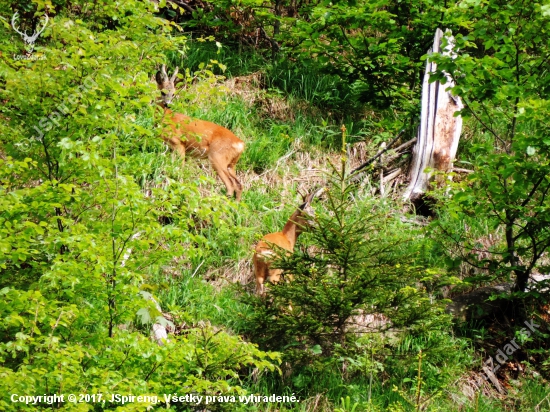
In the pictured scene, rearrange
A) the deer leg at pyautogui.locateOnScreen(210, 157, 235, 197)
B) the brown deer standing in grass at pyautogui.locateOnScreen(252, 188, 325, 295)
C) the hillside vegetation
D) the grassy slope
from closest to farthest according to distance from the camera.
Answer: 1. the hillside vegetation
2. the grassy slope
3. the brown deer standing in grass at pyautogui.locateOnScreen(252, 188, 325, 295)
4. the deer leg at pyautogui.locateOnScreen(210, 157, 235, 197)

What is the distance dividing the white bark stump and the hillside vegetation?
16.0 inches

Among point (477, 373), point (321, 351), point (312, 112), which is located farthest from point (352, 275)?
point (312, 112)

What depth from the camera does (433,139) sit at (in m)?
10.9

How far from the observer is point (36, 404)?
532 cm

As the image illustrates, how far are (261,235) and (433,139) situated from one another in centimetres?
346

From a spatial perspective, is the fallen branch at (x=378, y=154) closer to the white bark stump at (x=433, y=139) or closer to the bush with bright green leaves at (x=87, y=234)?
the white bark stump at (x=433, y=139)

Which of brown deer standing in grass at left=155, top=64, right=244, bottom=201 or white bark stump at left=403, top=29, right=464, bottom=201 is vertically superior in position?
white bark stump at left=403, top=29, right=464, bottom=201

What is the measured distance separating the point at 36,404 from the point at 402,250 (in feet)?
17.7

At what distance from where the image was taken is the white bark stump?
35.5 feet

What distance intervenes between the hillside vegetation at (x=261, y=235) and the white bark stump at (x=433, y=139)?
16.0 inches

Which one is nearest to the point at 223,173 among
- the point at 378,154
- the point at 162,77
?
the point at 162,77

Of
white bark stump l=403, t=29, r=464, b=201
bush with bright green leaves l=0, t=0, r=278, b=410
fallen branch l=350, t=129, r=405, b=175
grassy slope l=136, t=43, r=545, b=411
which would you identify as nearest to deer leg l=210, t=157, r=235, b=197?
grassy slope l=136, t=43, r=545, b=411

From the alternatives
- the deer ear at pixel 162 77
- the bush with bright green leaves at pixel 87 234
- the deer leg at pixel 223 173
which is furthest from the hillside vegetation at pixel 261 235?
the deer ear at pixel 162 77

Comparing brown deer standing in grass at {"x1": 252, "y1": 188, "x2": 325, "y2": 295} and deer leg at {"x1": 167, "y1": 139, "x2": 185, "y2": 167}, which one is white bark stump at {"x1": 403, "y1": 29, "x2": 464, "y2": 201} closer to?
brown deer standing in grass at {"x1": 252, "y1": 188, "x2": 325, "y2": 295}
